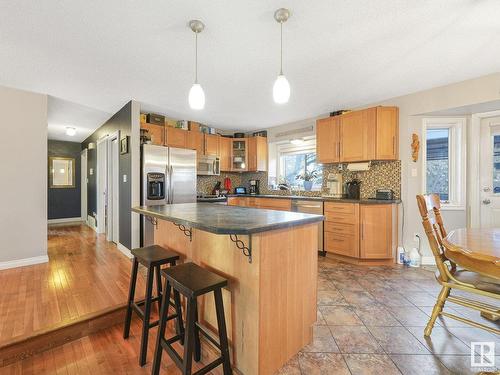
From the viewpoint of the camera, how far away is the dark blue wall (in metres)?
6.31

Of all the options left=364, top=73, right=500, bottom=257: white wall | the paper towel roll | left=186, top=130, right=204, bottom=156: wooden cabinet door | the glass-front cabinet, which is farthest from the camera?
the glass-front cabinet

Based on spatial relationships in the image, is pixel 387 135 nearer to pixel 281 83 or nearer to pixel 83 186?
pixel 281 83

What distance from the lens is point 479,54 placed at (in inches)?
92.4

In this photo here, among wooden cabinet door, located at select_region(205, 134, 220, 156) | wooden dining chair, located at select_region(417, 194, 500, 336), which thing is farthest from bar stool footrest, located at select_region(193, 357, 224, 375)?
wooden cabinet door, located at select_region(205, 134, 220, 156)

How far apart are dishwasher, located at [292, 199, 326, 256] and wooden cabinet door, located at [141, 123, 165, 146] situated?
2489 millimetres

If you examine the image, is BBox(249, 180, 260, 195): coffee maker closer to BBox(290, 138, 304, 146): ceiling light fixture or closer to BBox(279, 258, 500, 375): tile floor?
BBox(290, 138, 304, 146): ceiling light fixture

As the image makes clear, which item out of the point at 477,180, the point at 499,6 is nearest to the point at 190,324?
the point at 499,6

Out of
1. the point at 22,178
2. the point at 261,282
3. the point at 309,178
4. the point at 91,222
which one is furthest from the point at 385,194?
the point at 91,222

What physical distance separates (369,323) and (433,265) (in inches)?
81.1

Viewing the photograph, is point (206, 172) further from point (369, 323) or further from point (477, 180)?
point (477, 180)

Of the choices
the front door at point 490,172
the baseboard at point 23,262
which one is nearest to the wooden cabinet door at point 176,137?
the baseboard at point 23,262

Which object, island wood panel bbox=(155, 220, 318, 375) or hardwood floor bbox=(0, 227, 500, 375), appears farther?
hardwood floor bbox=(0, 227, 500, 375)

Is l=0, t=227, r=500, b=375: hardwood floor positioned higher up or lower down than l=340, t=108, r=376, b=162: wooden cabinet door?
lower down

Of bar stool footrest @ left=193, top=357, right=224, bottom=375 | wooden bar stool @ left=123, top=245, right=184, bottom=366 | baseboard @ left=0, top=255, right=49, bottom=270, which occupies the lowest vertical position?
baseboard @ left=0, top=255, right=49, bottom=270
